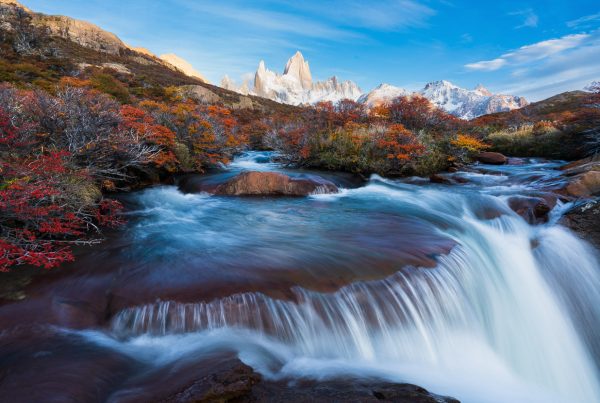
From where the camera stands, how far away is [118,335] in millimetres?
3779

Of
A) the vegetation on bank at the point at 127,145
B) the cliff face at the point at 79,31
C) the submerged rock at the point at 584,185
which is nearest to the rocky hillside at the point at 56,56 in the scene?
the cliff face at the point at 79,31

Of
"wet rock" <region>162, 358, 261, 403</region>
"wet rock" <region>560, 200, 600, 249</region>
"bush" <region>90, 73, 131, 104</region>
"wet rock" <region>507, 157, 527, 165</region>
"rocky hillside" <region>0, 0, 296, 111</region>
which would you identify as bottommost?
"wet rock" <region>162, 358, 261, 403</region>

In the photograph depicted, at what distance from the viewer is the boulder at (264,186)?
428 inches

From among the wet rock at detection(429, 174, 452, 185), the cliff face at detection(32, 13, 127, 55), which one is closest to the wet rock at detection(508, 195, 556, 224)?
the wet rock at detection(429, 174, 452, 185)

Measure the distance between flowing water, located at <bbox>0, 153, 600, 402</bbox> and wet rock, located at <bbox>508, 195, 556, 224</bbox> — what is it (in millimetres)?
565

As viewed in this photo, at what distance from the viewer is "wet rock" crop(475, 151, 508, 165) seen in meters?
18.0

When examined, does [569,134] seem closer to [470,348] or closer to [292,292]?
[470,348]

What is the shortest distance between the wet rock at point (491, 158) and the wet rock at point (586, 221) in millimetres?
11419

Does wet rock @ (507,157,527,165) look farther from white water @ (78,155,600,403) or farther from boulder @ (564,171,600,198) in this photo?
white water @ (78,155,600,403)

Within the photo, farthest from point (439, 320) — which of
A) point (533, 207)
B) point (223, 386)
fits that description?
point (533, 207)

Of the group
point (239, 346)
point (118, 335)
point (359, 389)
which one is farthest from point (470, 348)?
point (118, 335)

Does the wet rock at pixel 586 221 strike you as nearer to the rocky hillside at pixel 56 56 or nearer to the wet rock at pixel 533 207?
the wet rock at pixel 533 207

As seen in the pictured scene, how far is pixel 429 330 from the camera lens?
448 centimetres

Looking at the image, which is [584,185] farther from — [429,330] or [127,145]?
[127,145]
